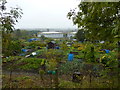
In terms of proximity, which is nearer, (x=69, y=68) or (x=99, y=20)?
(x=99, y=20)

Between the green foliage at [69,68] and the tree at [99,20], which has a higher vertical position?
the tree at [99,20]

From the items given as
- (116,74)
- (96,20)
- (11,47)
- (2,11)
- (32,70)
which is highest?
(2,11)

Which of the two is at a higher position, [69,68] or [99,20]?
[99,20]

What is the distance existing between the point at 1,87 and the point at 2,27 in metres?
2.32

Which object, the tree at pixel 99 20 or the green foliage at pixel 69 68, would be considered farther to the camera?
the green foliage at pixel 69 68

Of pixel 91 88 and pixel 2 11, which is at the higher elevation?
pixel 2 11

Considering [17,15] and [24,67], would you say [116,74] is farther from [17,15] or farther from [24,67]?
[24,67]

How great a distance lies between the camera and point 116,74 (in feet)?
10.3

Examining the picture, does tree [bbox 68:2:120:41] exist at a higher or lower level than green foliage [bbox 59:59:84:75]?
higher

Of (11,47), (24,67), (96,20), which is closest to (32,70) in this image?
(24,67)

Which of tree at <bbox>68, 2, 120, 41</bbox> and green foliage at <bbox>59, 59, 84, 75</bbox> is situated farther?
green foliage at <bbox>59, 59, 84, 75</bbox>

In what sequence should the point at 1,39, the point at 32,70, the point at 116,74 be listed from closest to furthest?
the point at 1,39, the point at 116,74, the point at 32,70

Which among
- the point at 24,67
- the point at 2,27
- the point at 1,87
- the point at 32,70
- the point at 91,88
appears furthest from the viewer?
the point at 24,67

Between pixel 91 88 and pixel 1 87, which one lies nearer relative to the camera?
pixel 91 88
